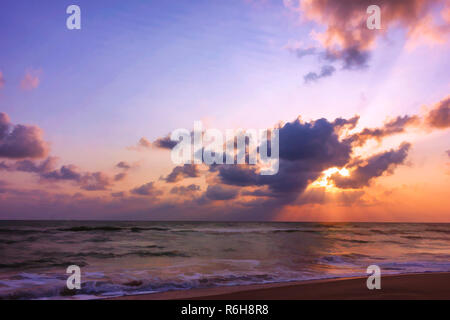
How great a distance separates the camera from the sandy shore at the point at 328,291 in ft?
26.6

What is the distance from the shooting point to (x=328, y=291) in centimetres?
869

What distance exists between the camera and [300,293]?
8.52m

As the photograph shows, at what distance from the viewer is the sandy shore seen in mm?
8102

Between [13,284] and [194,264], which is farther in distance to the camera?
[194,264]

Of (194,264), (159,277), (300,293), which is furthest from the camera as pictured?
(194,264)

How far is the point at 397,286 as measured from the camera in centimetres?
929
